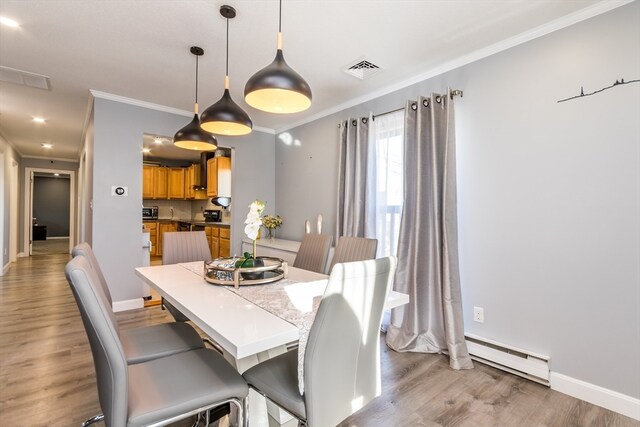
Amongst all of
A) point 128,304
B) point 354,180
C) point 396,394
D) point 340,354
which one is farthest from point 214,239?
point 340,354

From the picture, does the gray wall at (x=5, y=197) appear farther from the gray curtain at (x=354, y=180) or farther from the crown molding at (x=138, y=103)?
the gray curtain at (x=354, y=180)

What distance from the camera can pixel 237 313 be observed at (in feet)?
4.42

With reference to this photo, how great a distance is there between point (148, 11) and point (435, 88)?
7.62 ft

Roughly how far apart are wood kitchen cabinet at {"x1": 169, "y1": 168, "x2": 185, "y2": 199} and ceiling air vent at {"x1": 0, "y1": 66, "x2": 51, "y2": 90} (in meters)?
4.46

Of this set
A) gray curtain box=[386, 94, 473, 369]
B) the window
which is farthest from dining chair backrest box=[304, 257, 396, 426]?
the window

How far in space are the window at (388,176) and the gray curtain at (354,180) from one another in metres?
0.09

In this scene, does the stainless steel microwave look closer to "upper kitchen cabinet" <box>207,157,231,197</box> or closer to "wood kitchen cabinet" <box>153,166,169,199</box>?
"wood kitchen cabinet" <box>153,166,169,199</box>

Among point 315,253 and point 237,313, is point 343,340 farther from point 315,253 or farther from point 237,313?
point 315,253

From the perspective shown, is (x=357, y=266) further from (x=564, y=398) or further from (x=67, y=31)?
(x=67, y=31)

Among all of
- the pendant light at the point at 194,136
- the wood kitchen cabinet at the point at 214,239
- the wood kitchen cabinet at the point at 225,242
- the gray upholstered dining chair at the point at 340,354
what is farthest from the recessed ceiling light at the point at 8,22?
the wood kitchen cabinet at the point at 214,239

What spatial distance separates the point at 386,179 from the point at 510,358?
184cm

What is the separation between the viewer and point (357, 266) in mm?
1084

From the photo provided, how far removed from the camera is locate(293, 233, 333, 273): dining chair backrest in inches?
101

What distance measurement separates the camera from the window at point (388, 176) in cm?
314
